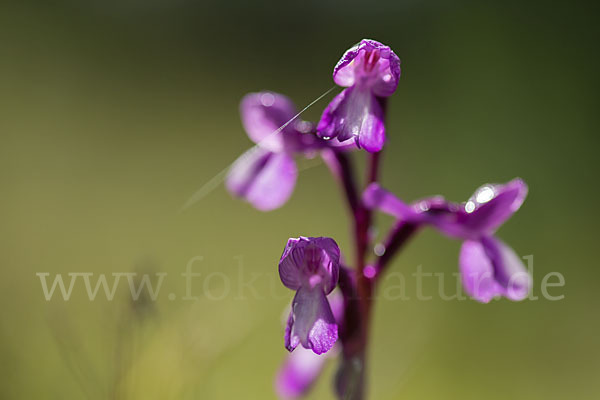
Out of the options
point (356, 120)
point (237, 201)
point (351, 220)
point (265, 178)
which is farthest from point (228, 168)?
point (237, 201)

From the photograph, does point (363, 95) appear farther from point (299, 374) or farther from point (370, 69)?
point (299, 374)

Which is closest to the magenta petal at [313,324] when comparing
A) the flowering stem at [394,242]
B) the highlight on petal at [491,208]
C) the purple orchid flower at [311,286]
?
the purple orchid flower at [311,286]

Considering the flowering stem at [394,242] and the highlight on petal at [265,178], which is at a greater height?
the highlight on petal at [265,178]

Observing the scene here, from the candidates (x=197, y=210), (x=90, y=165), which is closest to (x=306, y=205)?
(x=197, y=210)

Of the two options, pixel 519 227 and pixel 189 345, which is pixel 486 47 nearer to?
pixel 519 227

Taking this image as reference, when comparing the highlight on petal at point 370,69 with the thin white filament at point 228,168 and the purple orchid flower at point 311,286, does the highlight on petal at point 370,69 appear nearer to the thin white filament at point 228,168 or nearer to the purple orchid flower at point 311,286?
the thin white filament at point 228,168

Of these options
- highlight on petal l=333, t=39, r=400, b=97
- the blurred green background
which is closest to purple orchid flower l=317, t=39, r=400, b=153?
highlight on petal l=333, t=39, r=400, b=97

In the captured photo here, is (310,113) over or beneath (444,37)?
beneath
